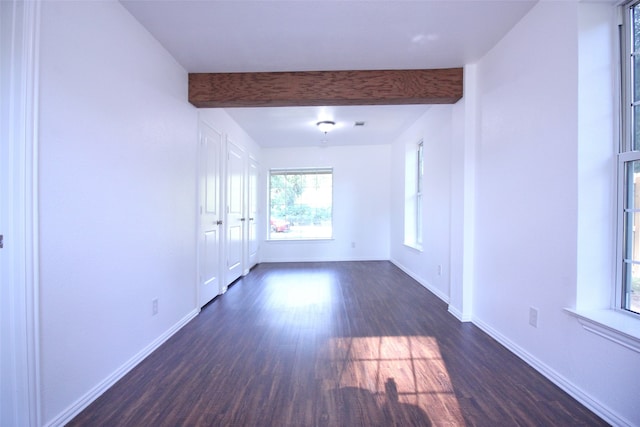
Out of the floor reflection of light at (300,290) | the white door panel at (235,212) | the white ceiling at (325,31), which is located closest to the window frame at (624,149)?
the white ceiling at (325,31)

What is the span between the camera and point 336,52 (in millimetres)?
2504

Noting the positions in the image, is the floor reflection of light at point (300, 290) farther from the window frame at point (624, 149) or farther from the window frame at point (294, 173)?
the window frame at point (624, 149)

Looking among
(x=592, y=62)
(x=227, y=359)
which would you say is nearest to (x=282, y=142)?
(x=227, y=359)

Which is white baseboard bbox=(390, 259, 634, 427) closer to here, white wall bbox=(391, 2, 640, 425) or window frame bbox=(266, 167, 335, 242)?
white wall bbox=(391, 2, 640, 425)

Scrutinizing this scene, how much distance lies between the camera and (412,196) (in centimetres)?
513

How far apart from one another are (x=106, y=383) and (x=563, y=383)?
267cm

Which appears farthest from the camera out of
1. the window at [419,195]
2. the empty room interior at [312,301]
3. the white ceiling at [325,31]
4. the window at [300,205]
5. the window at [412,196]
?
the window at [300,205]

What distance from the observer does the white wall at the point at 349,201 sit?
20.5ft

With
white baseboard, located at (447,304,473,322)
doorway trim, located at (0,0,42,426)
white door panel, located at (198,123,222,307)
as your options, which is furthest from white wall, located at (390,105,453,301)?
doorway trim, located at (0,0,42,426)

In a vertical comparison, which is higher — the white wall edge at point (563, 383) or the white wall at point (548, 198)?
the white wall at point (548, 198)

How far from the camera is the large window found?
1.55m

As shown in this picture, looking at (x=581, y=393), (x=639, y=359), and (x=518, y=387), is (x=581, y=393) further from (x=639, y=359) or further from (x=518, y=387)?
(x=639, y=359)

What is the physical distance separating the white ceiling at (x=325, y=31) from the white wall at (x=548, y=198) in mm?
299

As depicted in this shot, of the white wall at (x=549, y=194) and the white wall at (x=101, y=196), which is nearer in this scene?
the white wall at (x=101, y=196)
